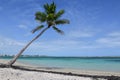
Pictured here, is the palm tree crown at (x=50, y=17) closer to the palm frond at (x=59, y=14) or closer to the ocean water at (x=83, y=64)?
the palm frond at (x=59, y=14)

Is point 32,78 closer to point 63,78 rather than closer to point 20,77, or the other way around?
point 20,77

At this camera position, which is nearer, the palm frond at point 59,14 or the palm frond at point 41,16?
the palm frond at point 41,16

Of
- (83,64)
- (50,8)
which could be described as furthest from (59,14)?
(83,64)

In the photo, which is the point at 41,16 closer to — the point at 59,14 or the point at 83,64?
the point at 59,14

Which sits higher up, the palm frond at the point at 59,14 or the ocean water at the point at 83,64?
the palm frond at the point at 59,14

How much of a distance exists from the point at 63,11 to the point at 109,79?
14.9 metres

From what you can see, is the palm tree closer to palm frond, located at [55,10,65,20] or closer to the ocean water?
palm frond, located at [55,10,65,20]

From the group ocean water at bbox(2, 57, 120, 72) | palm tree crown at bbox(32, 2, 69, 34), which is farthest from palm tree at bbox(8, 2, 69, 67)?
ocean water at bbox(2, 57, 120, 72)

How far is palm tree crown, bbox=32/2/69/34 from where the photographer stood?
26875mm

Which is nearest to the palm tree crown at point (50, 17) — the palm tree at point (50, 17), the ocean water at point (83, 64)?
the palm tree at point (50, 17)

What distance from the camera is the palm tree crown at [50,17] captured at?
2688 cm

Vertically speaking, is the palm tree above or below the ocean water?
above

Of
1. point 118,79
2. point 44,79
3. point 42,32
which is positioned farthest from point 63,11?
point 44,79

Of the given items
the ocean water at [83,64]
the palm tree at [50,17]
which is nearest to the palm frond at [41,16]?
the palm tree at [50,17]
